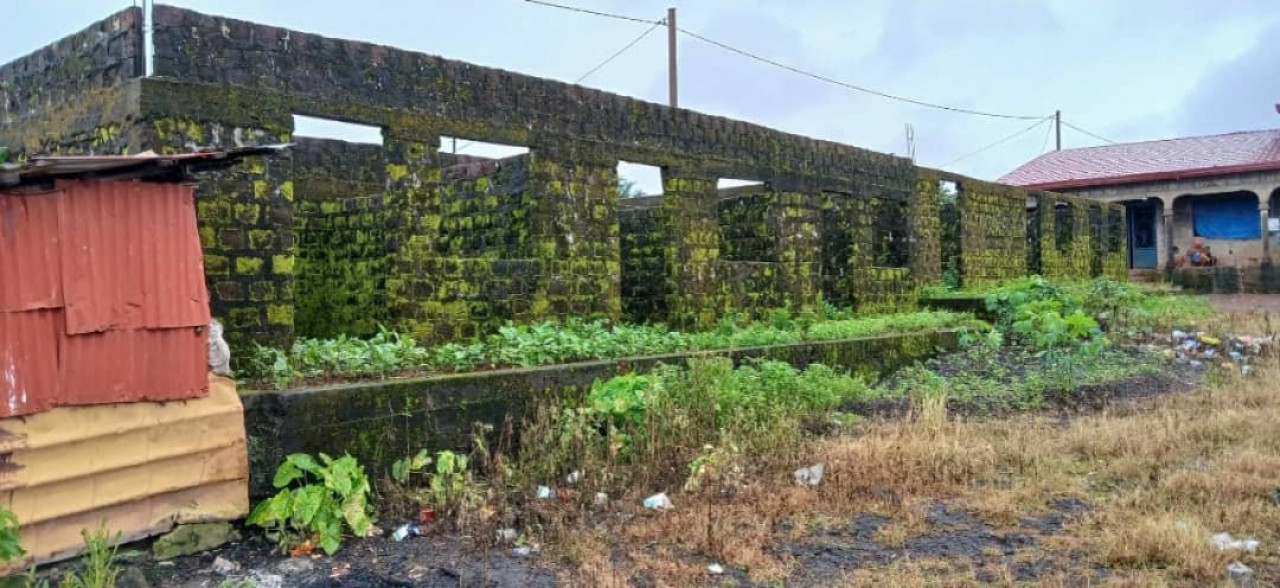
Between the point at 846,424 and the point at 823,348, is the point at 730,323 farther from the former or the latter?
the point at 846,424

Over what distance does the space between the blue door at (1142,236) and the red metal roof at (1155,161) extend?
1297 mm

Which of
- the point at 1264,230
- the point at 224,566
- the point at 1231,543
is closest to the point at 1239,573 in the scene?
the point at 1231,543

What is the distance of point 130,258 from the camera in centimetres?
467

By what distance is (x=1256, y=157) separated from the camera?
23.3 metres

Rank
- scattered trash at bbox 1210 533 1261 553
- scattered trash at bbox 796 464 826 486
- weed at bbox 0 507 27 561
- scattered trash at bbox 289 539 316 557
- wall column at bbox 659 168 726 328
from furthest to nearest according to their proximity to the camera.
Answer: wall column at bbox 659 168 726 328 → scattered trash at bbox 796 464 826 486 → scattered trash at bbox 289 539 316 557 → scattered trash at bbox 1210 533 1261 553 → weed at bbox 0 507 27 561

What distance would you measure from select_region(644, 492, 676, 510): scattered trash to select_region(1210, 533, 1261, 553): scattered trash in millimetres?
2636

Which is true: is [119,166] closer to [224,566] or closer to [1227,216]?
[224,566]

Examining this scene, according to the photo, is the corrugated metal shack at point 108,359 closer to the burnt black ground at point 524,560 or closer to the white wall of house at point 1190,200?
the burnt black ground at point 524,560

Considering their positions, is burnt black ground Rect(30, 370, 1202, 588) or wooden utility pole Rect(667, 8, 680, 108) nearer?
burnt black ground Rect(30, 370, 1202, 588)

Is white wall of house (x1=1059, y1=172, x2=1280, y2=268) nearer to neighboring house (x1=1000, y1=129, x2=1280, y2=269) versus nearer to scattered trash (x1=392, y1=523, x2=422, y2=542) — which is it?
neighboring house (x1=1000, y1=129, x2=1280, y2=269)

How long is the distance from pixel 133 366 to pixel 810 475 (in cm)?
377

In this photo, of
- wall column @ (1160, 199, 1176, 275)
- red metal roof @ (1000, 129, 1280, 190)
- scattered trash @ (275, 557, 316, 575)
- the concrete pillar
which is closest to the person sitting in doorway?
wall column @ (1160, 199, 1176, 275)

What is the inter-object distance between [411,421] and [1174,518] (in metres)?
4.22

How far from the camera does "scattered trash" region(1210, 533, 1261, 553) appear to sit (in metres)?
4.23
